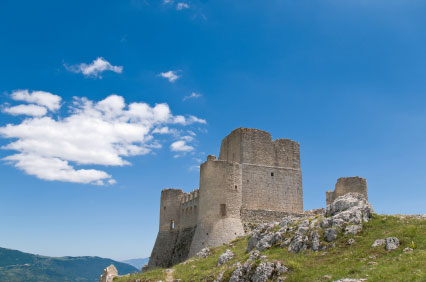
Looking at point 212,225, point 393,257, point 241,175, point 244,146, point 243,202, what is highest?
point 244,146

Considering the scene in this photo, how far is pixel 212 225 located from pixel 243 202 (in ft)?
12.3

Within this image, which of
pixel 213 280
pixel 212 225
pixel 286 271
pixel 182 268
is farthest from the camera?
pixel 212 225

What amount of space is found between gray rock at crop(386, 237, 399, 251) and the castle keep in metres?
14.9

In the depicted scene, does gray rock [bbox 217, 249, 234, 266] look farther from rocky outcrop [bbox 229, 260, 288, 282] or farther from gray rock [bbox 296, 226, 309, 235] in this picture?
gray rock [bbox 296, 226, 309, 235]

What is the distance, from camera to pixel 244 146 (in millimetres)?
34562

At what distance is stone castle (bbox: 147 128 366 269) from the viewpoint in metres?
31.0

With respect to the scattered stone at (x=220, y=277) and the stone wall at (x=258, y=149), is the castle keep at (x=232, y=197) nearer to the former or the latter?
the stone wall at (x=258, y=149)

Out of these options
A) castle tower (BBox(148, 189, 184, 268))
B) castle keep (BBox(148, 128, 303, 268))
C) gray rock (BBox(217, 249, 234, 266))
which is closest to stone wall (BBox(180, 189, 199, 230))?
castle keep (BBox(148, 128, 303, 268))

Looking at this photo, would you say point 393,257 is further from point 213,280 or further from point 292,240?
point 213,280

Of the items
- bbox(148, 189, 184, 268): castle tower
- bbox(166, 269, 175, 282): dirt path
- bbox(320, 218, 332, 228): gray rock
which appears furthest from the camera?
bbox(148, 189, 184, 268): castle tower

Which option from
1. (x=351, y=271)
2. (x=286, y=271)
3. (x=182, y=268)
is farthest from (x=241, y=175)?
(x=351, y=271)

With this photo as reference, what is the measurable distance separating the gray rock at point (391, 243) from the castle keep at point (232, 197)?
14.9 m

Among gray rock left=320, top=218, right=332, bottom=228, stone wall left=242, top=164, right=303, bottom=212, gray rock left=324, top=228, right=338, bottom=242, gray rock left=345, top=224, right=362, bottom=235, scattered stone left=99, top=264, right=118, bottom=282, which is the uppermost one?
stone wall left=242, top=164, right=303, bottom=212

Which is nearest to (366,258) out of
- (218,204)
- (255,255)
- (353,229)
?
(353,229)
